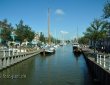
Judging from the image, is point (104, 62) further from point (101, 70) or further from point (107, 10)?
point (107, 10)

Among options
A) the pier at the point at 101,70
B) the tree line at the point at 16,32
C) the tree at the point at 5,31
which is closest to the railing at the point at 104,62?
the pier at the point at 101,70

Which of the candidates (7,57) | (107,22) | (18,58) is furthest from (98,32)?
(7,57)

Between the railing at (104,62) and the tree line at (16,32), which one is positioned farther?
the tree line at (16,32)

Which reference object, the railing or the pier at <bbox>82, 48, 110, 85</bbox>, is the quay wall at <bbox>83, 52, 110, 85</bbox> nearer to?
the pier at <bbox>82, 48, 110, 85</bbox>

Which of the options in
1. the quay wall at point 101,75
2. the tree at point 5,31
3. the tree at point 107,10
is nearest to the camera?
the quay wall at point 101,75

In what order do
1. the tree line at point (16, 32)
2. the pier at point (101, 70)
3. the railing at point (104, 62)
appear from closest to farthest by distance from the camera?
the pier at point (101, 70) → the railing at point (104, 62) → the tree line at point (16, 32)

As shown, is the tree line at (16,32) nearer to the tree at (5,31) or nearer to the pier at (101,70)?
the tree at (5,31)

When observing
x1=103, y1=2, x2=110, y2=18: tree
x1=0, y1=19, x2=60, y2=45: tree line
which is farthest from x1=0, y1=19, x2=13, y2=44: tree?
x1=103, y1=2, x2=110, y2=18: tree

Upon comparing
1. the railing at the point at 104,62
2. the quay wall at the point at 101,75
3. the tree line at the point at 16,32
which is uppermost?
the tree line at the point at 16,32

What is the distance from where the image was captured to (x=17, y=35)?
66.2m

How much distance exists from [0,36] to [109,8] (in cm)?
4208

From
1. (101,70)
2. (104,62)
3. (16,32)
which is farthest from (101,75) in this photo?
(16,32)

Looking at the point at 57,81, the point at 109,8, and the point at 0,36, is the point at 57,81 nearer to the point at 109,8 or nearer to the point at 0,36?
the point at 109,8

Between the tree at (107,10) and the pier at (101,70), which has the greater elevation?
the tree at (107,10)
